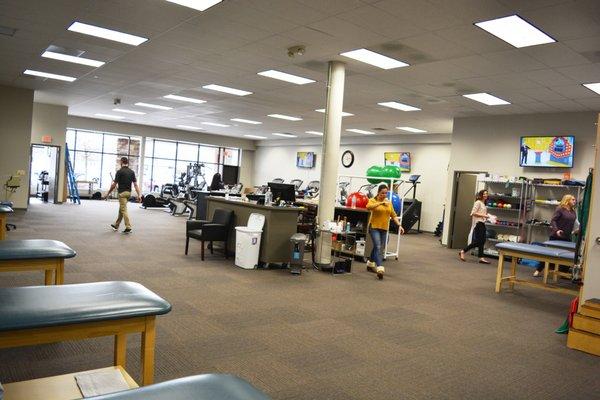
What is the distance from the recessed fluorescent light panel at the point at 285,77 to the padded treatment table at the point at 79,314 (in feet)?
21.5

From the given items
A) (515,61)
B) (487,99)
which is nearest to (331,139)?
(515,61)

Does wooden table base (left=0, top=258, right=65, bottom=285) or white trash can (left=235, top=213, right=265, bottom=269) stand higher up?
wooden table base (left=0, top=258, right=65, bottom=285)

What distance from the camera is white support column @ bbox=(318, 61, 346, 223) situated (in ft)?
24.0

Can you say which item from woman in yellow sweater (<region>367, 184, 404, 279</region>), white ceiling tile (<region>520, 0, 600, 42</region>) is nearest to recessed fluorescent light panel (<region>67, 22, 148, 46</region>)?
woman in yellow sweater (<region>367, 184, 404, 279</region>)

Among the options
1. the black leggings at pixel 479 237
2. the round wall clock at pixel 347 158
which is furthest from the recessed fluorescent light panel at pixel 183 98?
the black leggings at pixel 479 237

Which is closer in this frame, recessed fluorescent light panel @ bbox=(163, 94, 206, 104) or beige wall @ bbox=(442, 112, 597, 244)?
beige wall @ bbox=(442, 112, 597, 244)

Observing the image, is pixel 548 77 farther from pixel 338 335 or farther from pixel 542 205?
pixel 338 335

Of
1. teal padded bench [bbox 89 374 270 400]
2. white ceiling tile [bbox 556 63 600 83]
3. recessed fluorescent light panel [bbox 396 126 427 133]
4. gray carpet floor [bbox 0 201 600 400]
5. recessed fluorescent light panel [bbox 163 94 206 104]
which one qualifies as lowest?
gray carpet floor [bbox 0 201 600 400]

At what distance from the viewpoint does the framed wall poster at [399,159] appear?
1574cm

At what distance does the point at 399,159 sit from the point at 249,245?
10383mm

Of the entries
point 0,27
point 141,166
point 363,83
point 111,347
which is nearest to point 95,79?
point 0,27

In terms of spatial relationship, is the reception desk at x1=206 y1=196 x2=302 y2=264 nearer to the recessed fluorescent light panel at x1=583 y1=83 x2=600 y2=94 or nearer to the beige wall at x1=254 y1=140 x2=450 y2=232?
the recessed fluorescent light panel at x1=583 y1=83 x2=600 y2=94

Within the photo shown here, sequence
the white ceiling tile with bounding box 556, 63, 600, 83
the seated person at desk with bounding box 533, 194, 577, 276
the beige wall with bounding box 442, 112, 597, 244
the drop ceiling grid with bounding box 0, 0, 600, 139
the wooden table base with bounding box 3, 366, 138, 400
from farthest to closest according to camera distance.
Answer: the beige wall with bounding box 442, 112, 597, 244 → the seated person at desk with bounding box 533, 194, 577, 276 → the white ceiling tile with bounding box 556, 63, 600, 83 → the drop ceiling grid with bounding box 0, 0, 600, 139 → the wooden table base with bounding box 3, 366, 138, 400

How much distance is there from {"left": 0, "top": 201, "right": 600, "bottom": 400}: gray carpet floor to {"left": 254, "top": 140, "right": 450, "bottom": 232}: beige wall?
7.33 metres
